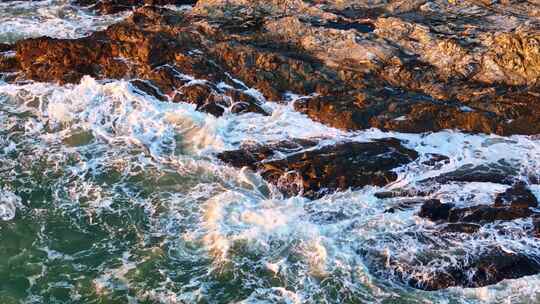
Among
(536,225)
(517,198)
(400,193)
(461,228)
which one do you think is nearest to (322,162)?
(400,193)

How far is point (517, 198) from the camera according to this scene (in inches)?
528

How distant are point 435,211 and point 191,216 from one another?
5.37m

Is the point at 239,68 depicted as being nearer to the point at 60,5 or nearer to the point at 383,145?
the point at 383,145

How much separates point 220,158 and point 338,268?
175 inches

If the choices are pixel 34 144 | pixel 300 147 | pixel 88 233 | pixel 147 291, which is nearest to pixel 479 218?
pixel 300 147

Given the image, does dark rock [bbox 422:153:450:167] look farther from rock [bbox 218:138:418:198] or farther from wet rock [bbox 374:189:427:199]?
wet rock [bbox 374:189:427:199]

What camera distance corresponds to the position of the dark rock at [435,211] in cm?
1320

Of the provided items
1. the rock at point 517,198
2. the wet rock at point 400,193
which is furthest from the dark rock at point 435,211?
the rock at point 517,198

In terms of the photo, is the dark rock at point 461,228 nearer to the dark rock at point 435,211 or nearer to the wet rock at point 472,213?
the wet rock at point 472,213

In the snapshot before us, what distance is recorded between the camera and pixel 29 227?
43.8 feet

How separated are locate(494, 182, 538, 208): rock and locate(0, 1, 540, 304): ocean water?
0.77ft

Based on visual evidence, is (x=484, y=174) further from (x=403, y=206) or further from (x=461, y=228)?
(x=403, y=206)

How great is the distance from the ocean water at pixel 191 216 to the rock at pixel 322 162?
251mm

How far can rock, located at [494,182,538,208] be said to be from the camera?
13273 millimetres
